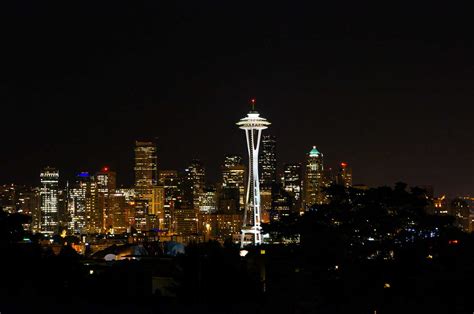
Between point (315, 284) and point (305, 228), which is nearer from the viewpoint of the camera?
point (315, 284)

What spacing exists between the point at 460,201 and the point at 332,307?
80.7 metres

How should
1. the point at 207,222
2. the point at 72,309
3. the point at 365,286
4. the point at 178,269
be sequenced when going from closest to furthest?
the point at 72,309, the point at 365,286, the point at 178,269, the point at 207,222

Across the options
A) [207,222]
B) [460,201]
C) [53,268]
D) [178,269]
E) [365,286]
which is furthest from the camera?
[207,222]

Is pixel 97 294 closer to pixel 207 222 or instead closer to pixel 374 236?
pixel 374 236

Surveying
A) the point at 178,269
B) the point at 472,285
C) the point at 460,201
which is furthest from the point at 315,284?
the point at 460,201

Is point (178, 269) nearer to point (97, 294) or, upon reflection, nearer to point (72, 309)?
point (97, 294)

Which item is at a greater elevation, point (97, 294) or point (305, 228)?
point (305, 228)

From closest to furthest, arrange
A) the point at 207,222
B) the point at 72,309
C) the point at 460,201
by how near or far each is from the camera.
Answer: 1. the point at 72,309
2. the point at 460,201
3. the point at 207,222

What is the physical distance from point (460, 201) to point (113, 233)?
72797 mm

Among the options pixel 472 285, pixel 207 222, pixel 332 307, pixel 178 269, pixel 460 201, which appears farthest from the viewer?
pixel 207 222

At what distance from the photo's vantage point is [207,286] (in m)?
27.1

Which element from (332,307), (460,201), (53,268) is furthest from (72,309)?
(460,201)

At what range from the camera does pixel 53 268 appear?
1153 inches

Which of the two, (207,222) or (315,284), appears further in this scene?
(207,222)
